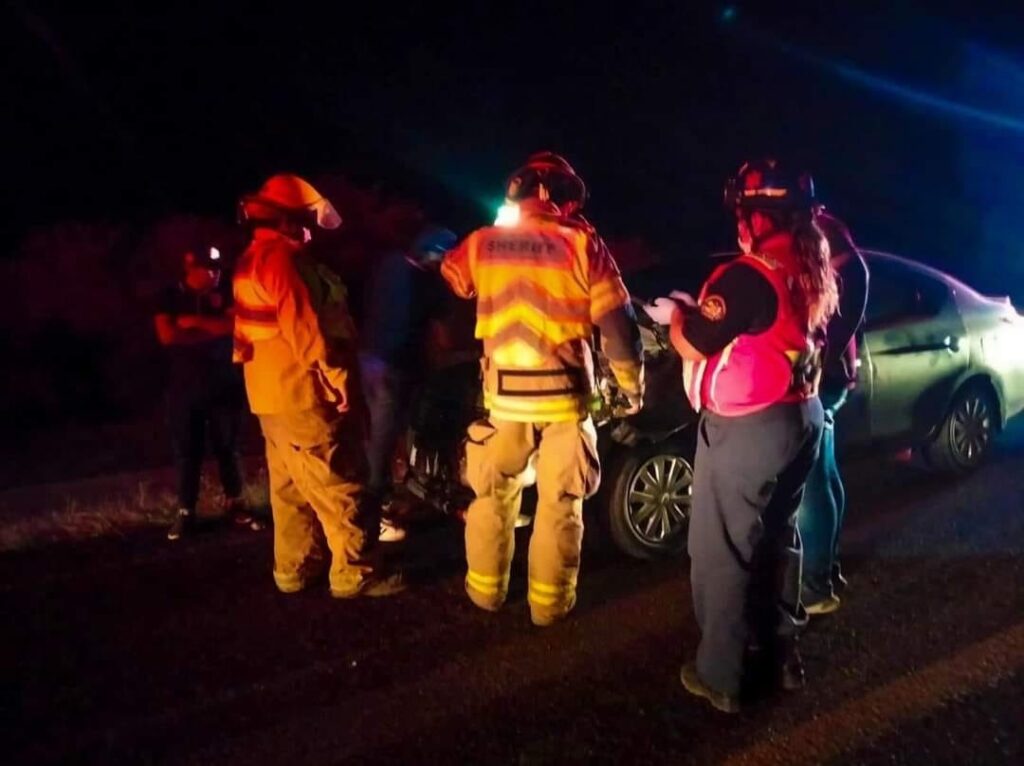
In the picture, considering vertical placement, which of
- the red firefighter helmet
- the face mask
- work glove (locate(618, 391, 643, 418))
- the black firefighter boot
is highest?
the red firefighter helmet

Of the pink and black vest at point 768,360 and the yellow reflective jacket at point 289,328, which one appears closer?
the pink and black vest at point 768,360

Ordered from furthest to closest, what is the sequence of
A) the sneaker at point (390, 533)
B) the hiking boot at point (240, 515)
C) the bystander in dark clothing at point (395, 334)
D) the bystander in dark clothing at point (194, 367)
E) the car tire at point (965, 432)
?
the car tire at point (965, 432) → the hiking boot at point (240, 515) → the sneaker at point (390, 533) → the bystander in dark clothing at point (194, 367) → the bystander in dark clothing at point (395, 334)

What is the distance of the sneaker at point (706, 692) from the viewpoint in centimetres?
402

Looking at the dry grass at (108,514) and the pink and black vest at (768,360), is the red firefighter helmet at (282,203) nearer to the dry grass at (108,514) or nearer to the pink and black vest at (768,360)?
the pink and black vest at (768,360)

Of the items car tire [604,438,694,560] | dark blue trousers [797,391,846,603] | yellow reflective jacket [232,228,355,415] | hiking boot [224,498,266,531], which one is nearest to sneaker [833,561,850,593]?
dark blue trousers [797,391,846,603]

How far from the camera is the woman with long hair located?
3.80m

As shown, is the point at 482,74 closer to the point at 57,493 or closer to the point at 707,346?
the point at 57,493

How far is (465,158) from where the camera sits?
64.0 ft

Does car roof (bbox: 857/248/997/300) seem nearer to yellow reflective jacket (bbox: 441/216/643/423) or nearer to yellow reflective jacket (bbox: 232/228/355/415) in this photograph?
yellow reflective jacket (bbox: 441/216/643/423)

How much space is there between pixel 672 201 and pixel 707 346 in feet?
54.3

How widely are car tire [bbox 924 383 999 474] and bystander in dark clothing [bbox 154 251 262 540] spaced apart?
4.43m

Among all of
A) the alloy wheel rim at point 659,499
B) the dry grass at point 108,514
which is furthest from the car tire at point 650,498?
the dry grass at point 108,514

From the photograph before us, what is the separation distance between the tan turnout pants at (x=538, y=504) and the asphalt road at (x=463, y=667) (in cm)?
18

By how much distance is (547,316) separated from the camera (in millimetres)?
4547
